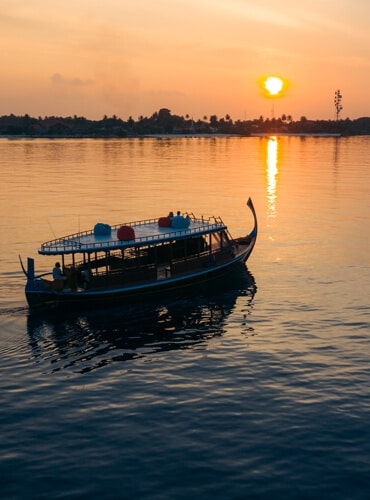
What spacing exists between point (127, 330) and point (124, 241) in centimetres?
740

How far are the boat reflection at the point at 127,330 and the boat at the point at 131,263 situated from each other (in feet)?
3.55

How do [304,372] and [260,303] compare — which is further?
[260,303]

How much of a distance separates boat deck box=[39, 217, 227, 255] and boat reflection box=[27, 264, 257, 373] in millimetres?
4158

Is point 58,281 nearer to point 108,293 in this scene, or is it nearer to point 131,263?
point 108,293

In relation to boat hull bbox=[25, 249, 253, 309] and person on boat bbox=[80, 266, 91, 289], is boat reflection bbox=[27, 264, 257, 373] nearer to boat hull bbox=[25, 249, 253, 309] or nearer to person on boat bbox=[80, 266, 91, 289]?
boat hull bbox=[25, 249, 253, 309]

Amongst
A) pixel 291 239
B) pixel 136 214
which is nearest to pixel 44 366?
pixel 291 239

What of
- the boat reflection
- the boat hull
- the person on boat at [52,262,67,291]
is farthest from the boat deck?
the boat reflection

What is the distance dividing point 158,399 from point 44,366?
694 centimetres

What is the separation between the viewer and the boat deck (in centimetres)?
3784

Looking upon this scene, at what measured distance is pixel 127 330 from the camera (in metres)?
34.6

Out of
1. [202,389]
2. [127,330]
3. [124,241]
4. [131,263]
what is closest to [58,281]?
[124,241]

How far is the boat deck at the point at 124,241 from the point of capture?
1490 inches

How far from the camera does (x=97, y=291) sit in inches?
1492

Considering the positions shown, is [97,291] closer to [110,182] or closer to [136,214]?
[136,214]
